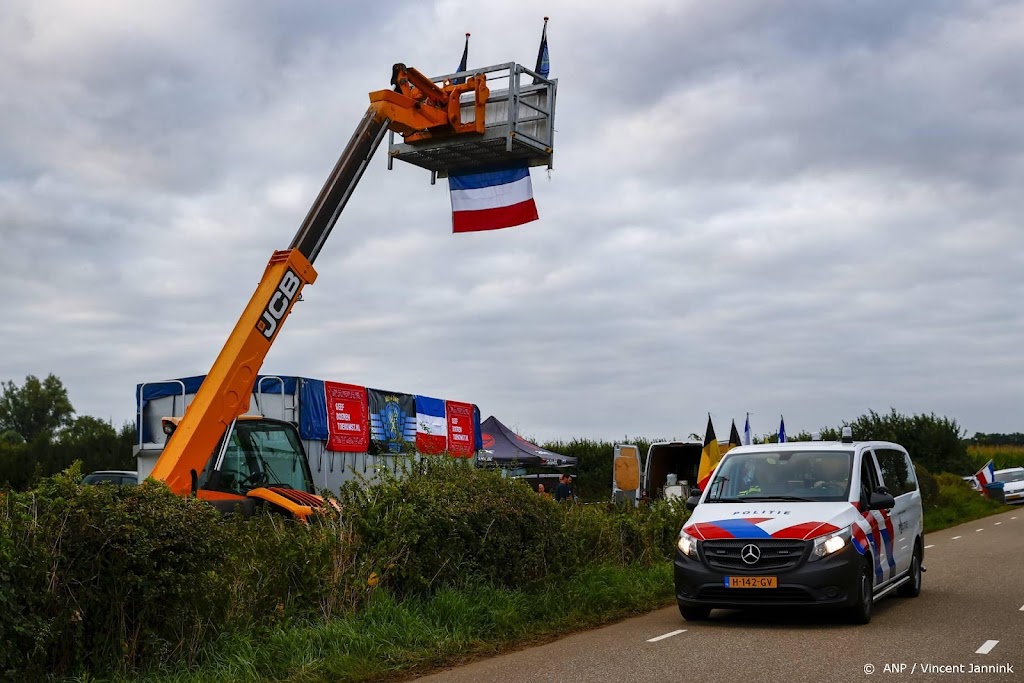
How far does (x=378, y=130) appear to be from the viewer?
1464 centimetres

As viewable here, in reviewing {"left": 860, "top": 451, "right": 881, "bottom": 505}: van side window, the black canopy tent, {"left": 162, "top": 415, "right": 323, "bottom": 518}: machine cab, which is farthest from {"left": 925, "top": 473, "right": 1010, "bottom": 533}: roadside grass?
{"left": 162, "top": 415, "right": 323, "bottom": 518}: machine cab

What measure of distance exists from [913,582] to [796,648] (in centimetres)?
473

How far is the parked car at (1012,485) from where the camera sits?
143ft

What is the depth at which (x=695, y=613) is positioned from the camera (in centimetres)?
1172

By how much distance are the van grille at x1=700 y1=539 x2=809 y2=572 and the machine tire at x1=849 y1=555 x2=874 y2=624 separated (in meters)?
0.67

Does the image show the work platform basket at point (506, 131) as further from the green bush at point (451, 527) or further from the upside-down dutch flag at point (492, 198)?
the green bush at point (451, 527)

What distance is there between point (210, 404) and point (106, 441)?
101 feet

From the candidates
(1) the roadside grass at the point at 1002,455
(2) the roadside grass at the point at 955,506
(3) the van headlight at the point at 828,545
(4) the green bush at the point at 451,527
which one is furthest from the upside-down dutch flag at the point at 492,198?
(1) the roadside grass at the point at 1002,455

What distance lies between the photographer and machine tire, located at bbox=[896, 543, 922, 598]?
13.8m

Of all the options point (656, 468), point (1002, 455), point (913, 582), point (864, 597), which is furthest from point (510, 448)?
point (1002, 455)

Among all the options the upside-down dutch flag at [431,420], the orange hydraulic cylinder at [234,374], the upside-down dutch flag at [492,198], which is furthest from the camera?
the upside-down dutch flag at [431,420]

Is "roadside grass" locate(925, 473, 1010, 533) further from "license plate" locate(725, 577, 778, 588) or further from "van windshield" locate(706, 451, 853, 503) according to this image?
"license plate" locate(725, 577, 778, 588)

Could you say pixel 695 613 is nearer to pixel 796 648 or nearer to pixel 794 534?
pixel 794 534

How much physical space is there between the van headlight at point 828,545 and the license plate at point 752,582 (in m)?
0.43
